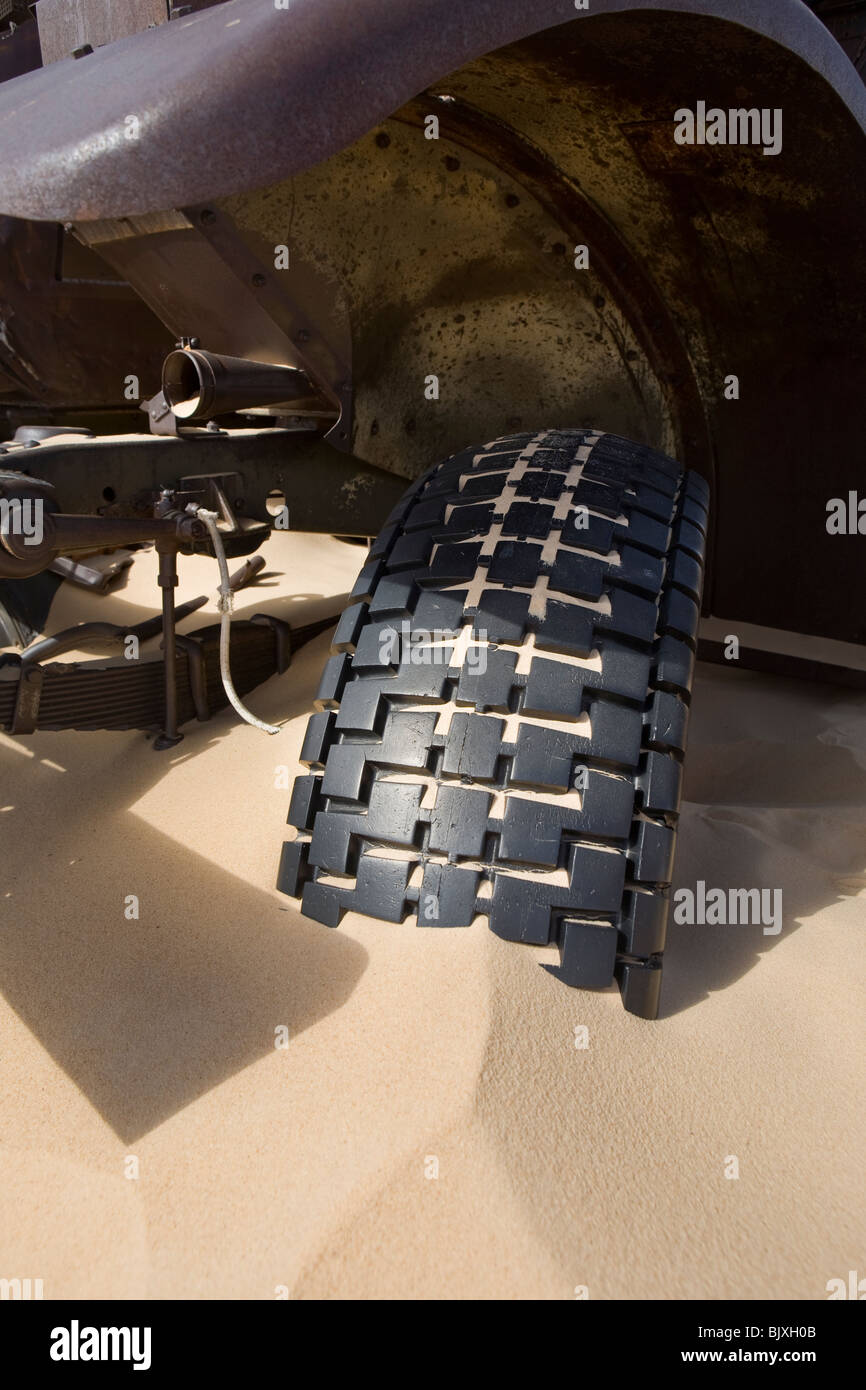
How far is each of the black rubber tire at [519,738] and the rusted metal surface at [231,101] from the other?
0.64 m

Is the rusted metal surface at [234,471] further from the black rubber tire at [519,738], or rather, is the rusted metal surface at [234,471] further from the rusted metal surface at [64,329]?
the rusted metal surface at [64,329]

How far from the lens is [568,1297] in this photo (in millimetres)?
889

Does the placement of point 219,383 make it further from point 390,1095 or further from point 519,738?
point 390,1095

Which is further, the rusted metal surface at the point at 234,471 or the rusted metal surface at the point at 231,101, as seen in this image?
the rusted metal surface at the point at 234,471

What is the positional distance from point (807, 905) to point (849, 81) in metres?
1.29

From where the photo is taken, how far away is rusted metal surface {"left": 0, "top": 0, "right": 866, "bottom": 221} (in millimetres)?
880

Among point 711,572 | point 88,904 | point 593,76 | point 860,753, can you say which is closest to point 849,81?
point 593,76

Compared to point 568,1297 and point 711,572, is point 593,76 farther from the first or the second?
point 568,1297

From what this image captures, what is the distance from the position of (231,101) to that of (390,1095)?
95 centimetres

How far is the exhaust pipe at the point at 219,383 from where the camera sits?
1.69 m

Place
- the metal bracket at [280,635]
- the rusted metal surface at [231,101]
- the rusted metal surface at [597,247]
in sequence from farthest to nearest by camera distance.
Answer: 1. the metal bracket at [280,635]
2. the rusted metal surface at [597,247]
3. the rusted metal surface at [231,101]

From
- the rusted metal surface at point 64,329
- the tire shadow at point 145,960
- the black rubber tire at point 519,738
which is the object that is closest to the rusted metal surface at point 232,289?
the black rubber tire at point 519,738

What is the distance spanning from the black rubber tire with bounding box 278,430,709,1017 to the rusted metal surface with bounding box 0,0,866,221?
25.1 inches

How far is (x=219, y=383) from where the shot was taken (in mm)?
1693
